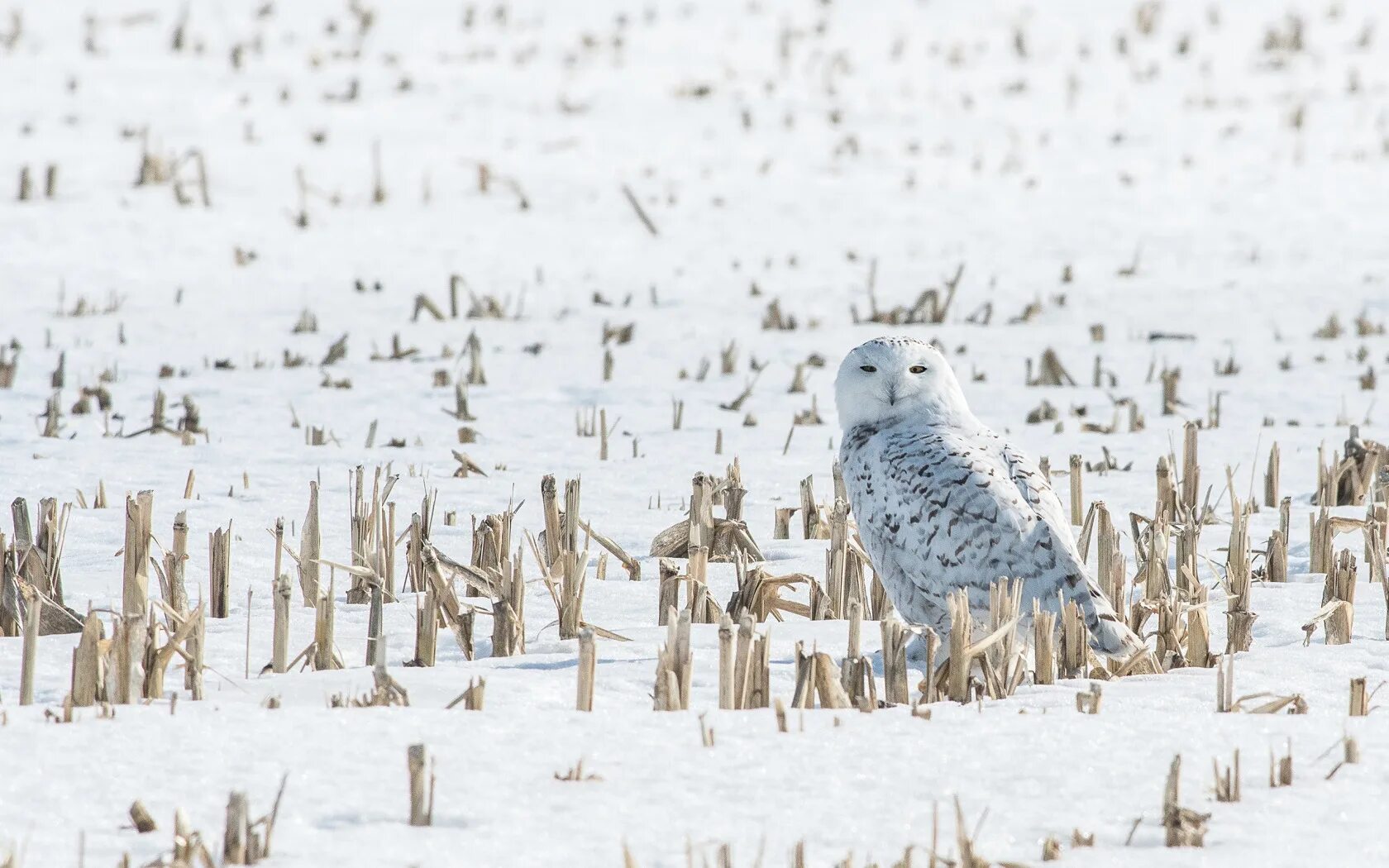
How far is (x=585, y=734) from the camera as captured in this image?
323cm

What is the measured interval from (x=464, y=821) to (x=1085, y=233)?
12.1 meters

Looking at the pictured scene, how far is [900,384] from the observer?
15.8 ft

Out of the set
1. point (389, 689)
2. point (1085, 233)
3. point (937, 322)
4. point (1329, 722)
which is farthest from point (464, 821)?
point (1085, 233)

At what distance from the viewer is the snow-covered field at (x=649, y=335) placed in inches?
115

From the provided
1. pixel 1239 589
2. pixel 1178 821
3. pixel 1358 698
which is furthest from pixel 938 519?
pixel 1178 821

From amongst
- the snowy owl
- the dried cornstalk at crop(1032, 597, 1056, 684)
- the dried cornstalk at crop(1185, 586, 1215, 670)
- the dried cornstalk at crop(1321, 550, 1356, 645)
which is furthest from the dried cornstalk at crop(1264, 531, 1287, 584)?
the dried cornstalk at crop(1032, 597, 1056, 684)

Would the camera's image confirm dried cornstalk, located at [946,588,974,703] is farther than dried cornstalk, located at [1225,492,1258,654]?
No

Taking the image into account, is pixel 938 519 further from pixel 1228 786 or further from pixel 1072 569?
pixel 1228 786

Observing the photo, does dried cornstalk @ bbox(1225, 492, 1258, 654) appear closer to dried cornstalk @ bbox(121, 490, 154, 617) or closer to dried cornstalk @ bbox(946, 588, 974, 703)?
dried cornstalk @ bbox(946, 588, 974, 703)

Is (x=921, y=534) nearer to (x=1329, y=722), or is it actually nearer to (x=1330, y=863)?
(x=1329, y=722)

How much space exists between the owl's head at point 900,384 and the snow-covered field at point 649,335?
2.13 feet

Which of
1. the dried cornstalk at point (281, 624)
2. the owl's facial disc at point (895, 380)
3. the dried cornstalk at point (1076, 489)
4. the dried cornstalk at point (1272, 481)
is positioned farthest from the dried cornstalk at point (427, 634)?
the dried cornstalk at point (1272, 481)

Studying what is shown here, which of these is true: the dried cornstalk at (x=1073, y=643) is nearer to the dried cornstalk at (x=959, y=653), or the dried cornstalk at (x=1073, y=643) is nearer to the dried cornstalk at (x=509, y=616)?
the dried cornstalk at (x=959, y=653)

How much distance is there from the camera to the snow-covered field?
2.93 m
